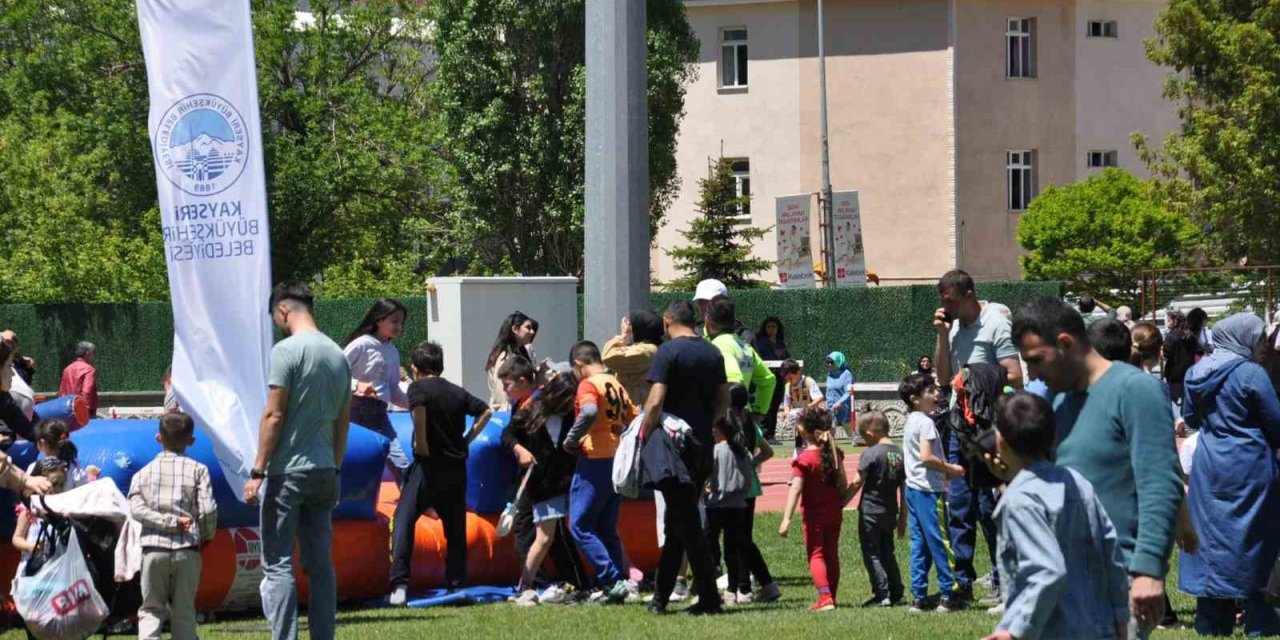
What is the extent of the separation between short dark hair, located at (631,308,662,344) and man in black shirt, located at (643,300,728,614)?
70 centimetres

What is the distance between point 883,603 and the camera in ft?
37.1

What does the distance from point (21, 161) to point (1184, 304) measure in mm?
24892

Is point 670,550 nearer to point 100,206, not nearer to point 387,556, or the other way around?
point 387,556

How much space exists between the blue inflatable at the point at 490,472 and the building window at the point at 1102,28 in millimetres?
40932

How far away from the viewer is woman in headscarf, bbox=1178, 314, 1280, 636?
9.34 meters

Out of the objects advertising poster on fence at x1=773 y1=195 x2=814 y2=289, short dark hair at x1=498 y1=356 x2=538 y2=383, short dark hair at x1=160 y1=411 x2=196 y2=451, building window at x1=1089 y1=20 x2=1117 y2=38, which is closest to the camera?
short dark hair at x1=160 y1=411 x2=196 y2=451

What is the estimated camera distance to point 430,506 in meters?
11.7

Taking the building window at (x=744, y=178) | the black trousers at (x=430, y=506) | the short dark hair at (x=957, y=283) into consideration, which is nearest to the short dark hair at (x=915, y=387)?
the short dark hair at (x=957, y=283)

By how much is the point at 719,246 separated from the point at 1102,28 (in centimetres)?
1399

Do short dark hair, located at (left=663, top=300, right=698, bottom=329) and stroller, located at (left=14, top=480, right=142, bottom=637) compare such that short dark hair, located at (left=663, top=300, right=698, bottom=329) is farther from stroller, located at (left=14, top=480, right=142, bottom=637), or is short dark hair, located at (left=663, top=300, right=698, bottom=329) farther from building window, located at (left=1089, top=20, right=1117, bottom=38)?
building window, located at (left=1089, top=20, right=1117, bottom=38)

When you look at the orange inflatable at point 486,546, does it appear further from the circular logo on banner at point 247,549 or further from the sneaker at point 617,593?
the circular logo on banner at point 247,549

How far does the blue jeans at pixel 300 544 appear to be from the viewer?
342 inches

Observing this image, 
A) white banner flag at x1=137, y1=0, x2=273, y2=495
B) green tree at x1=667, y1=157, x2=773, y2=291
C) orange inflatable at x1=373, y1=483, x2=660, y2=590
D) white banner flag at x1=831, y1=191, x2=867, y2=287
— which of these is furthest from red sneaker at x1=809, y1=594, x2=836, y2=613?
green tree at x1=667, y1=157, x2=773, y2=291

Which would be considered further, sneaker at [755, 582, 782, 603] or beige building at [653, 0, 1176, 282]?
beige building at [653, 0, 1176, 282]
